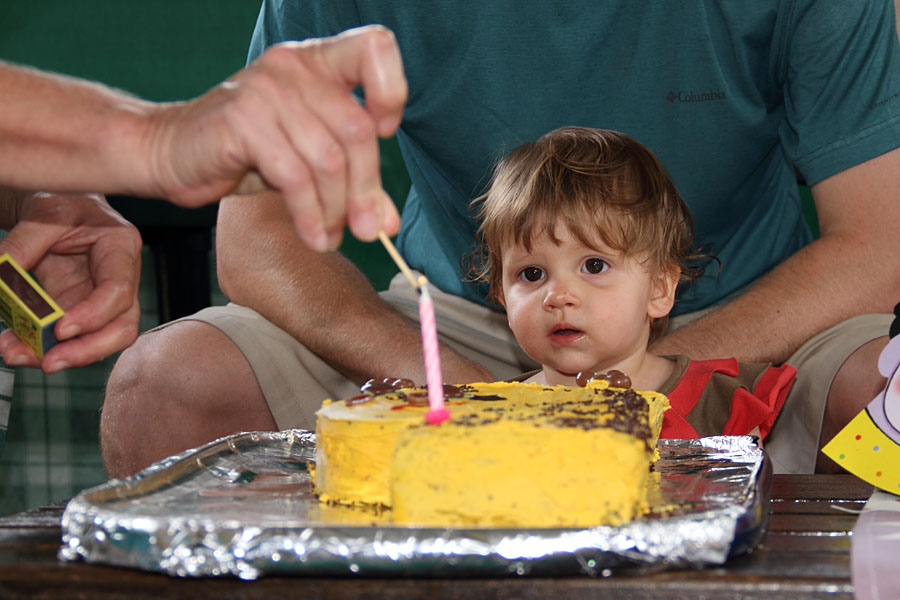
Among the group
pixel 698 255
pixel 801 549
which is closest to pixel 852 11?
pixel 698 255

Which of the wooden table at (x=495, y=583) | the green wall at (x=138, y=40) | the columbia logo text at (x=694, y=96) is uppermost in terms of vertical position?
the green wall at (x=138, y=40)

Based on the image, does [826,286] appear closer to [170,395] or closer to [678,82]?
[678,82]

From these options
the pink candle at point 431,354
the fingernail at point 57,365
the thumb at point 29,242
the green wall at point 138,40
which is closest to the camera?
the pink candle at point 431,354

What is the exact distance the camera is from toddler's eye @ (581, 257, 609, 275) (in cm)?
148

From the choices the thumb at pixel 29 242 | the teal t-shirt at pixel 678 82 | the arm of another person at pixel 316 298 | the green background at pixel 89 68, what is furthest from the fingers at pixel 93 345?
the green background at pixel 89 68

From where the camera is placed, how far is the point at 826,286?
163cm

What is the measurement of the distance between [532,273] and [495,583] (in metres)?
0.84

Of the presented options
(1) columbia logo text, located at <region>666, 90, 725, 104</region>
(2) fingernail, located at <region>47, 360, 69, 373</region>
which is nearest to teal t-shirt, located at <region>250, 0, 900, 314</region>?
(1) columbia logo text, located at <region>666, 90, 725, 104</region>

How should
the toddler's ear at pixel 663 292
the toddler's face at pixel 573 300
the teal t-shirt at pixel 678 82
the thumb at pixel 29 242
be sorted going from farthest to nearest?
the teal t-shirt at pixel 678 82
the toddler's ear at pixel 663 292
the toddler's face at pixel 573 300
the thumb at pixel 29 242

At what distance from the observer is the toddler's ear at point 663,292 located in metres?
1.57

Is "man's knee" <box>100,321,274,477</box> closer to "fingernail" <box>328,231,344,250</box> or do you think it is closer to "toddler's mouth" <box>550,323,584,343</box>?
"toddler's mouth" <box>550,323,584,343</box>

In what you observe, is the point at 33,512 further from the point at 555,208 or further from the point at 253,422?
the point at 555,208

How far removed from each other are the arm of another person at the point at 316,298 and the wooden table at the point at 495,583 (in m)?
0.87

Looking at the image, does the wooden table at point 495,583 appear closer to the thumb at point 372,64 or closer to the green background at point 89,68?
the thumb at point 372,64
